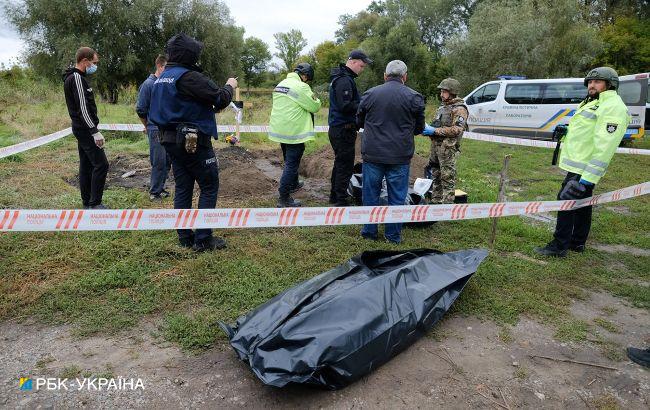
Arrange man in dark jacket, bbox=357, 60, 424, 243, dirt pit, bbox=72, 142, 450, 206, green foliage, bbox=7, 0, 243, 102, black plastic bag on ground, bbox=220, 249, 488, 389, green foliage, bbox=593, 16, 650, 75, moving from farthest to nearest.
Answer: green foliage, bbox=593, 16, 650, 75
green foliage, bbox=7, 0, 243, 102
dirt pit, bbox=72, 142, 450, 206
man in dark jacket, bbox=357, 60, 424, 243
black plastic bag on ground, bbox=220, 249, 488, 389

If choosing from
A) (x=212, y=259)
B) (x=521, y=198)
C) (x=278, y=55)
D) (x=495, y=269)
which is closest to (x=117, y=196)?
(x=212, y=259)

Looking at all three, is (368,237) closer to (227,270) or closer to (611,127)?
(227,270)

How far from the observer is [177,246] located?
4039mm

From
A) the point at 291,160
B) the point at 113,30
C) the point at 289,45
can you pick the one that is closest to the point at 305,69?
the point at 291,160

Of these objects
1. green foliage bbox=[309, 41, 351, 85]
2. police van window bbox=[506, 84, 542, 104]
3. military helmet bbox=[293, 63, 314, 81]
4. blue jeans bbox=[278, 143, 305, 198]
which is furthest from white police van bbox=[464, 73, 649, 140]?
green foliage bbox=[309, 41, 351, 85]

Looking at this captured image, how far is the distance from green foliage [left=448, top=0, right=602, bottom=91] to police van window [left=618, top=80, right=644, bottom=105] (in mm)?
7454

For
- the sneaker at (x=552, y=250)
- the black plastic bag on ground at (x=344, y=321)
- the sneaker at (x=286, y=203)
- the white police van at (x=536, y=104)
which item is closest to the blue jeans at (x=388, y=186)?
the sneaker at (x=286, y=203)

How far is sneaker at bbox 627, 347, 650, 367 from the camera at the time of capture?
2.65 metres

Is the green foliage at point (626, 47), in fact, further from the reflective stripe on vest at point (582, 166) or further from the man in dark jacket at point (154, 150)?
the man in dark jacket at point (154, 150)

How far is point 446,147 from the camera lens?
17.6 feet

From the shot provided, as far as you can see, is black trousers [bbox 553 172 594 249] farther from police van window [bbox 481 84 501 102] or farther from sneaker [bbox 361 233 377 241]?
police van window [bbox 481 84 501 102]

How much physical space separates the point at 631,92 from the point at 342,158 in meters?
11.0

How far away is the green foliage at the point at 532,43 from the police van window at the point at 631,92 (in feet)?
24.5

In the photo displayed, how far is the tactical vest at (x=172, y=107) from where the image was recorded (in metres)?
3.54
